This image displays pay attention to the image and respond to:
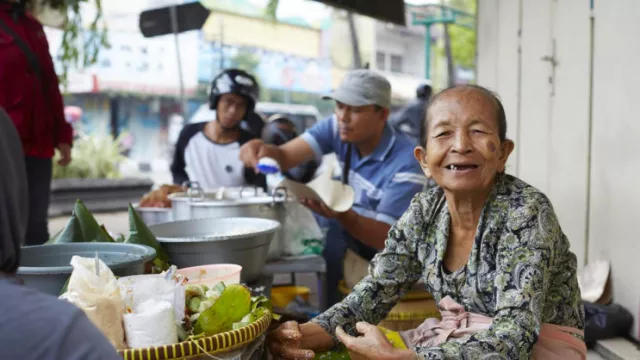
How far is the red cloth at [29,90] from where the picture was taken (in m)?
3.76

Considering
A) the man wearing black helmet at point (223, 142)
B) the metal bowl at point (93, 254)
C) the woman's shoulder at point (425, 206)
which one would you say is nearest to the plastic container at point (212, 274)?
the metal bowl at point (93, 254)

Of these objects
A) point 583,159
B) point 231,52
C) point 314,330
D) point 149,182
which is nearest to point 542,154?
point 583,159

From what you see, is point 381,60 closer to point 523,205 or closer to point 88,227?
point 88,227

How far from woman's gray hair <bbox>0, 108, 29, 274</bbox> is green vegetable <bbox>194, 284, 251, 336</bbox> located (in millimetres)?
533

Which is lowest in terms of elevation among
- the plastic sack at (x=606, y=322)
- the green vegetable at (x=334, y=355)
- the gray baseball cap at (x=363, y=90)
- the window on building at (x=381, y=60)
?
the plastic sack at (x=606, y=322)

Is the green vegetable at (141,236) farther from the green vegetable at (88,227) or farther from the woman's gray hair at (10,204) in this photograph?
the woman's gray hair at (10,204)

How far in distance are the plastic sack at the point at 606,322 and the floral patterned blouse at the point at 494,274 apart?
1.83m

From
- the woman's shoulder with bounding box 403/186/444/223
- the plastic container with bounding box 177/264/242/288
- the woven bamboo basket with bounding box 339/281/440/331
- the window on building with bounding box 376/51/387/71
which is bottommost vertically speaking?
the woven bamboo basket with bounding box 339/281/440/331

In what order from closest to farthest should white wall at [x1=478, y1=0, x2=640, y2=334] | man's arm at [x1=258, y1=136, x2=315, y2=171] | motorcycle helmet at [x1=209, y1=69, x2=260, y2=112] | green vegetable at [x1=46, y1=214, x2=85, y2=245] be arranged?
green vegetable at [x1=46, y1=214, x2=85, y2=245] → white wall at [x1=478, y1=0, x2=640, y2=334] → man's arm at [x1=258, y1=136, x2=315, y2=171] → motorcycle helmet at [x1=209, y1=69, x2=260, y2=112]

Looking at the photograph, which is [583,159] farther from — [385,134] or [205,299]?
[205,299]

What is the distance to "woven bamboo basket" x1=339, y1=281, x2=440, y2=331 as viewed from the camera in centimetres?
293

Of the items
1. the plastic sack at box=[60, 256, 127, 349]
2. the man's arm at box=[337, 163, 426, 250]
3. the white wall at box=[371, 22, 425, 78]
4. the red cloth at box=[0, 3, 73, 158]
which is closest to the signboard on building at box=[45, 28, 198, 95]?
the white wall at box=[371, 22, 425, 78]

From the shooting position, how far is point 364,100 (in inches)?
138

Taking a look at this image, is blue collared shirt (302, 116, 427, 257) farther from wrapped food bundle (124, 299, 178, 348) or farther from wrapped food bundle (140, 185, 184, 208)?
wrapped food bundle (124, 299, 178, 348)
